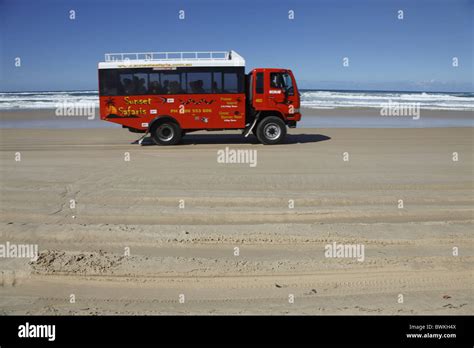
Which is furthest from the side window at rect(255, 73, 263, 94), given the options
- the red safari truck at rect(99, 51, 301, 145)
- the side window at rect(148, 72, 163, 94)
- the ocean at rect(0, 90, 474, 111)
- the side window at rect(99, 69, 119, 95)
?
the ocean at rect(0, 90, 474, 111)

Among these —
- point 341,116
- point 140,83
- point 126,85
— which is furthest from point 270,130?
point 341,116

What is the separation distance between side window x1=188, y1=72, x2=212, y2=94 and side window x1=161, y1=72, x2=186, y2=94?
230mm

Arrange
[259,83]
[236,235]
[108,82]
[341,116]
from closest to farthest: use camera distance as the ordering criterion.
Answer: [236,235], [108,82], [259,83], [341,116]

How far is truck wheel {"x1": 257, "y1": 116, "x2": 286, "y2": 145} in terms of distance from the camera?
14586mm

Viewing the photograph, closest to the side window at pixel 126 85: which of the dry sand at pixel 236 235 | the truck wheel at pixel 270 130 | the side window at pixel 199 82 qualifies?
the side window at pixel 199 82

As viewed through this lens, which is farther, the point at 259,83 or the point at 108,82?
the point at 259,83

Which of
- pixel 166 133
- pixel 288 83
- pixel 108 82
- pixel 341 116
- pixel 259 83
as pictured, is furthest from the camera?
pixel 341 116

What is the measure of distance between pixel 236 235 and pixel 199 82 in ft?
30.2

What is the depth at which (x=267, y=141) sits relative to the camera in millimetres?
14656

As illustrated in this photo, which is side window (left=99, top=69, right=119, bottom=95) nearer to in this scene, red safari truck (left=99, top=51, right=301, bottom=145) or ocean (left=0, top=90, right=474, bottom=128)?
red safari truck (left=99, top=51, right=301, bottom=145)

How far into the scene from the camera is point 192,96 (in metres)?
14.3

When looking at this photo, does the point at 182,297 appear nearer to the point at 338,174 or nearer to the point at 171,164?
the point at 338,174

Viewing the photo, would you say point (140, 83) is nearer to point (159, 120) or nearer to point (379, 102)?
point (159, 120)

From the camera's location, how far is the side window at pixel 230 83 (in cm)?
1417
